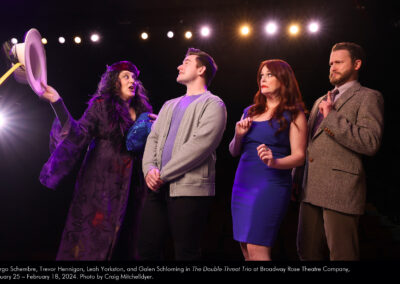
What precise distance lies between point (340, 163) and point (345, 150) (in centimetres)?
8

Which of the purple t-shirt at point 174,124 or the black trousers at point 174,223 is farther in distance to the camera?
the purple t-shirt at point 174,124

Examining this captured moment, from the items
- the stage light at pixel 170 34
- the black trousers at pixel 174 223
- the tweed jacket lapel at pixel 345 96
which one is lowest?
the black trousers at pixel 174 223

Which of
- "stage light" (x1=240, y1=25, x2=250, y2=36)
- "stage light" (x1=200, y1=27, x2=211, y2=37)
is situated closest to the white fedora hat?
"stage light" (x1=200, y1=27, x2=211, y2=37)

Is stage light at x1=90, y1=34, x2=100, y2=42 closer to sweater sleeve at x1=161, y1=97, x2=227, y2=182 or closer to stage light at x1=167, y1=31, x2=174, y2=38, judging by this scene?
stage light at x1=167, y1=31, x2=174, y2=38

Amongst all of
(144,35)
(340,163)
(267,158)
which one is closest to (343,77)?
(340,163)

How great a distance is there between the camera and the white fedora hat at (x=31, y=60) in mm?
1953

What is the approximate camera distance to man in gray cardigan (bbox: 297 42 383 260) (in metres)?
1.59

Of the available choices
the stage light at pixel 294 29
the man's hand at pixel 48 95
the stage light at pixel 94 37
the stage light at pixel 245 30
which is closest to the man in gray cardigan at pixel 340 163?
the man's hand at pixel 48 95

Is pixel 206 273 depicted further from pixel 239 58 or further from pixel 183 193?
pixel 239 58

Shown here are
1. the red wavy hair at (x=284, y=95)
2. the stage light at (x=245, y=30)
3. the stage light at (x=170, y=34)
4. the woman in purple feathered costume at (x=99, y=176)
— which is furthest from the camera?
the stage light at (x=170, y=34)

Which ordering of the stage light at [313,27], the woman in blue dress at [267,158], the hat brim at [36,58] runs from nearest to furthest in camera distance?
the woman in blue dress at [267,158] → the hat brim at [36,58] → the stage light at [313,27]

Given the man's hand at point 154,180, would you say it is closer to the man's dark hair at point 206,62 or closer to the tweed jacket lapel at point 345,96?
the man's dark hair at point 206,62

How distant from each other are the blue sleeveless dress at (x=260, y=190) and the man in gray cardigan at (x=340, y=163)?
8.0 inches

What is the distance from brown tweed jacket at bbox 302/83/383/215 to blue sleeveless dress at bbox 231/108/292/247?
0.18 metres
